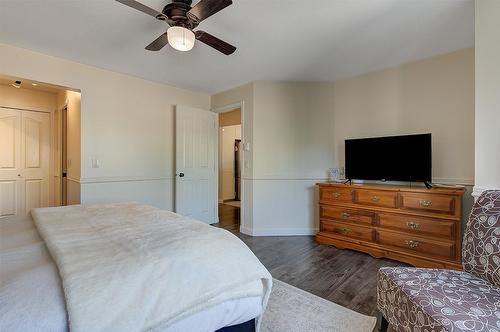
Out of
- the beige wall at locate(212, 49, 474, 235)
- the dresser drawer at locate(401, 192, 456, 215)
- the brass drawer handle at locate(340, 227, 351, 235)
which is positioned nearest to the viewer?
the dresser drawer at locate(401, 192, 456, 215)

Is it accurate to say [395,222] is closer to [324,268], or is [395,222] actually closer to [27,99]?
[324,268]

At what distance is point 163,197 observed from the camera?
3896 mm

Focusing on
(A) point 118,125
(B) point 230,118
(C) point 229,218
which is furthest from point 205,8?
(B) point 230,118

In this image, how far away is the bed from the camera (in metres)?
0.77

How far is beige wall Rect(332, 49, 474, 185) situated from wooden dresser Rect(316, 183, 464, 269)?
1.78 feet

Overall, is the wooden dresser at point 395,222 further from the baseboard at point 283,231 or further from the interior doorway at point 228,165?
the interior doorway at point 228,165

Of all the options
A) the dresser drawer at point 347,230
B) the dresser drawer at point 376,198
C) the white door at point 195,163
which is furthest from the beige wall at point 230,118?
the dresser drawer at point 376,198

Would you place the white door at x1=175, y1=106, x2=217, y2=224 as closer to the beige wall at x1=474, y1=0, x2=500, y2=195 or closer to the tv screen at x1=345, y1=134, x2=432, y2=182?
the tv screen at x1=345, y1=134, x2=432, y2=182

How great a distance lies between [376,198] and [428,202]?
0.50 metres

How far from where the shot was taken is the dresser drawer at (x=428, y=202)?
2.44 m

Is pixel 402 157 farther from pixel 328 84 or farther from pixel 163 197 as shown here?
pixel 163 197

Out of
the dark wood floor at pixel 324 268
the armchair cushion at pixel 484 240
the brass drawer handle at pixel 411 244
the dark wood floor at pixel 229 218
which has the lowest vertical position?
the dark wood floor at pixel 324 268

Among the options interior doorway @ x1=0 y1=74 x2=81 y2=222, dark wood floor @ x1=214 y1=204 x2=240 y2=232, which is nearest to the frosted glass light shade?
interior doorway @ x1=0 y1=74 x2=81 y2=222

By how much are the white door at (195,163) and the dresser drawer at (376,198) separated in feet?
7.98
